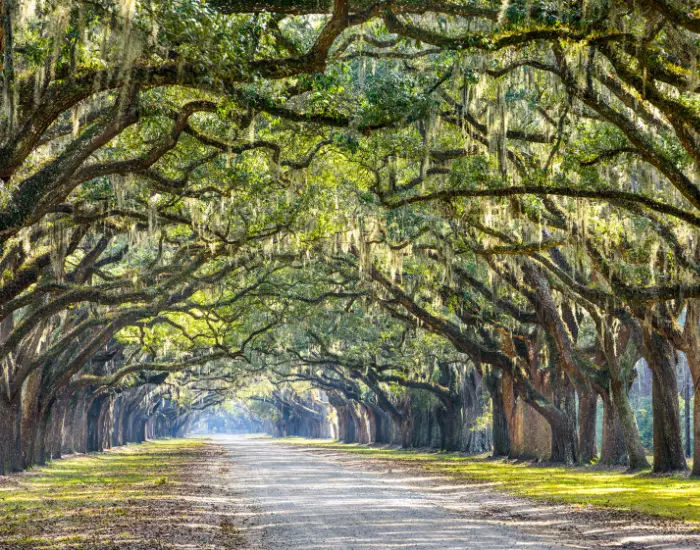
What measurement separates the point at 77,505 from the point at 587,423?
59.1ft

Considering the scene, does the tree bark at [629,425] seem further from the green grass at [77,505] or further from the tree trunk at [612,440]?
the green grass at [77,505]

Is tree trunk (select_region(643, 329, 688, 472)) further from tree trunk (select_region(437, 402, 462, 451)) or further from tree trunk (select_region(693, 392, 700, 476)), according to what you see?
tree trunk (select_region(437, 402, 462, 451))

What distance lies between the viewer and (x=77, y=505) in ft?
53.0

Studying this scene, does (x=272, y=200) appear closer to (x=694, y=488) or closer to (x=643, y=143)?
(x=643, y=143)

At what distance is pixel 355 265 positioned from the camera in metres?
25.8

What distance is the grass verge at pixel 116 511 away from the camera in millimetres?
10906

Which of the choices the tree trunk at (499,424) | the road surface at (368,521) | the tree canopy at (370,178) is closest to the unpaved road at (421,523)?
the road surface at (368,521)

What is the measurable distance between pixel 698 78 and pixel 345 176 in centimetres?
1065

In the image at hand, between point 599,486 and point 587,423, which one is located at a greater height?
point 587,423

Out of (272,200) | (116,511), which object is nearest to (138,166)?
(116,511)

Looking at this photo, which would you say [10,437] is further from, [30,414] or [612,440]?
[612,440]

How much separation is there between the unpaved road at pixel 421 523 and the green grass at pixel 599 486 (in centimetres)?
104

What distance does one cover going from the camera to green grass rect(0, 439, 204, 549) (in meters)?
11.2

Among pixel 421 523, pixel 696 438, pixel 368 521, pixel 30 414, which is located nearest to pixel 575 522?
pixel 421 523
